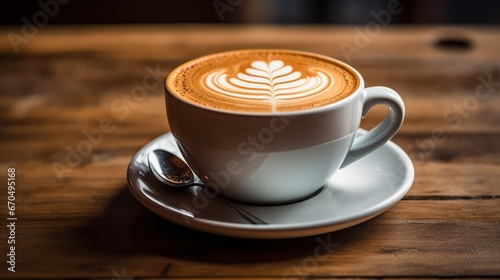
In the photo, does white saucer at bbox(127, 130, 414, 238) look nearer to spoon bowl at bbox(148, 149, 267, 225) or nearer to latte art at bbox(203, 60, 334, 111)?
spoon bowl at bbox(148, 149, 267, 225)

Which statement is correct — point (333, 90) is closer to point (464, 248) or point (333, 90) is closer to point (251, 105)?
point (251, 105)

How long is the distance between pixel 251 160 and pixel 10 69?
88 cm

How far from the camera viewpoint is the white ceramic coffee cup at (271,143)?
0.64 metres

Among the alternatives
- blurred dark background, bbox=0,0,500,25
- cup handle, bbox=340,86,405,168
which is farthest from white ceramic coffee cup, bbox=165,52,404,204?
blurred dark background, bbox=0,0,500,25

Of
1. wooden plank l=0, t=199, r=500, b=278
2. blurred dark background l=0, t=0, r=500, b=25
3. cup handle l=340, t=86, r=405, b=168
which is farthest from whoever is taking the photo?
blurred dark background l=0, t=0, r=500, b=25

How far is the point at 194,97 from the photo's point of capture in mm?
697

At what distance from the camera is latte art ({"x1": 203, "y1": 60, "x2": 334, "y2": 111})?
70 cm

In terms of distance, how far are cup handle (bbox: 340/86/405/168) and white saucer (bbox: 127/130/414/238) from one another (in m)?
0.04

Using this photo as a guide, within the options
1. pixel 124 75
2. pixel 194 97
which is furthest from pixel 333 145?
pixel 124 75

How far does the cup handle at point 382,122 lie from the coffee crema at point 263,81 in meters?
0.03

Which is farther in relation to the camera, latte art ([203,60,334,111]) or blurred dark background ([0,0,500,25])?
blurred dark background ([0,0,500,25])

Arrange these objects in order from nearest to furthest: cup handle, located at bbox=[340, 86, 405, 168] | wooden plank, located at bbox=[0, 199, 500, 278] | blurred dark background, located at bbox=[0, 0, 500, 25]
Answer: wooden plank, located at bbox=[0, 199, 500, 278] → cup handle, located at bbox=[340, 86, 405, 168] → blurred dark background, located at bbox=[0, 0, 500, 25]

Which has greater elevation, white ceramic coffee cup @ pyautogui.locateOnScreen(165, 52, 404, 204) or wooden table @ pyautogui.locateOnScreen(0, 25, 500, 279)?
white ceramic coffee cup @ pyautogui.locateOnScreen(165, 52, 404, 204)

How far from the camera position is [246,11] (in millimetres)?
2793
